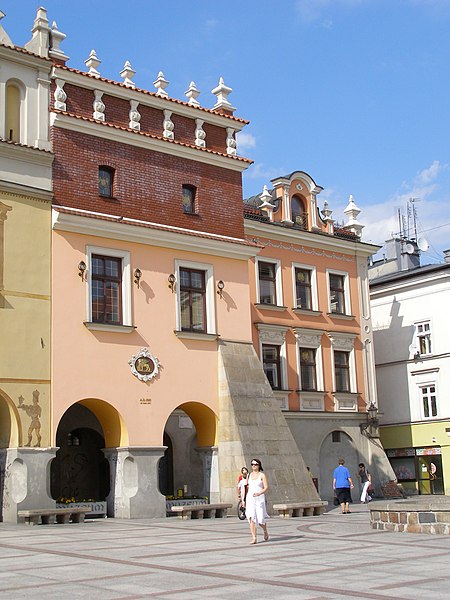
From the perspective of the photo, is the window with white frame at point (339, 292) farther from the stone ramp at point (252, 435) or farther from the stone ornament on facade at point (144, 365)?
the stone ornament on facade at point (144, 365)

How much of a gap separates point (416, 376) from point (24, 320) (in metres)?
21.6

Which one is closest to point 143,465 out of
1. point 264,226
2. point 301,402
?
point 301,402

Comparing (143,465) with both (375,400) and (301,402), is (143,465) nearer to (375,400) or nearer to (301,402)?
(301,402)

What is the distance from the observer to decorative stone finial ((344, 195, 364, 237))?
3791 cm

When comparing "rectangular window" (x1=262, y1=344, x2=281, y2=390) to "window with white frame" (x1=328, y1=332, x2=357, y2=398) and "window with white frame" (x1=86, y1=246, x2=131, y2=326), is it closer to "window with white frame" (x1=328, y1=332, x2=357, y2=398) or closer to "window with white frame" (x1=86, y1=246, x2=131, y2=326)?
"window with white frame" (x1=328, y1=332, x2=357, y2=398)

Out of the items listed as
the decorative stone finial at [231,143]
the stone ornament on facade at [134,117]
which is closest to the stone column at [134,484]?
the stone ornament on facade at [134,117]

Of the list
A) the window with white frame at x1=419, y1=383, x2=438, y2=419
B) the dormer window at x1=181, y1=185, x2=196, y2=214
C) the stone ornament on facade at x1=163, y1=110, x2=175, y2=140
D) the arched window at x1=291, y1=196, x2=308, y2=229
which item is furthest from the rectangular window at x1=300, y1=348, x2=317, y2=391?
the stone ornament on facade at x1=163, y1=110, x2=175, y2=140

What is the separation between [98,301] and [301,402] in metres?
→ 11.4

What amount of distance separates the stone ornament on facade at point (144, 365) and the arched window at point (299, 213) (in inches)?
472

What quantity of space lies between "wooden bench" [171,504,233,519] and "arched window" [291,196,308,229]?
47.2ft

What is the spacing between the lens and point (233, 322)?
28.2 m

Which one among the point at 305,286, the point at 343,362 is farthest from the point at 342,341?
the point at 305,286

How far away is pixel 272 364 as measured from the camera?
33.1m

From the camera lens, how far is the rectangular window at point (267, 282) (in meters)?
33.4
